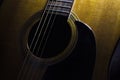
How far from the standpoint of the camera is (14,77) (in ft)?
3.30

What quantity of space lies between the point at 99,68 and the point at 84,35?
0.41 feet

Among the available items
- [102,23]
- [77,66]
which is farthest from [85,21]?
[77,66]

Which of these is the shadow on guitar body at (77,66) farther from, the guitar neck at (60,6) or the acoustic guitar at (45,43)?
the guitar neck at (60,6)

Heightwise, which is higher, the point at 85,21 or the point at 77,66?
the point at 85,21

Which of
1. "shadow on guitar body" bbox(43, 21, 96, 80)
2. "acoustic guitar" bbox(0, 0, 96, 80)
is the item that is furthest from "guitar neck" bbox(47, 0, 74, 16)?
"shadow on guitar body" bbox(43, 21, 96, 80)

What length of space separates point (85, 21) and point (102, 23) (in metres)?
0.06

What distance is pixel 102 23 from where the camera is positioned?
1.04 m

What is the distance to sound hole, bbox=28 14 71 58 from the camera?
1.02 m

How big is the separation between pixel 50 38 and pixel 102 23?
0.19m

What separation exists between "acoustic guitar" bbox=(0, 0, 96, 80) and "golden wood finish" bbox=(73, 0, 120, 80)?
0.07ft

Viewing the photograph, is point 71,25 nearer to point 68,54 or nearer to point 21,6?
point 68,54

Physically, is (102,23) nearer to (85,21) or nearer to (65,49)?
(85,21)

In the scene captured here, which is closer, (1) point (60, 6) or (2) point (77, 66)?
(2) point (77, 66)

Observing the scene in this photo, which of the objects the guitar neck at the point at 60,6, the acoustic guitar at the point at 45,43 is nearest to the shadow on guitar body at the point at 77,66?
the acoustic guitar at the point at 45,43
